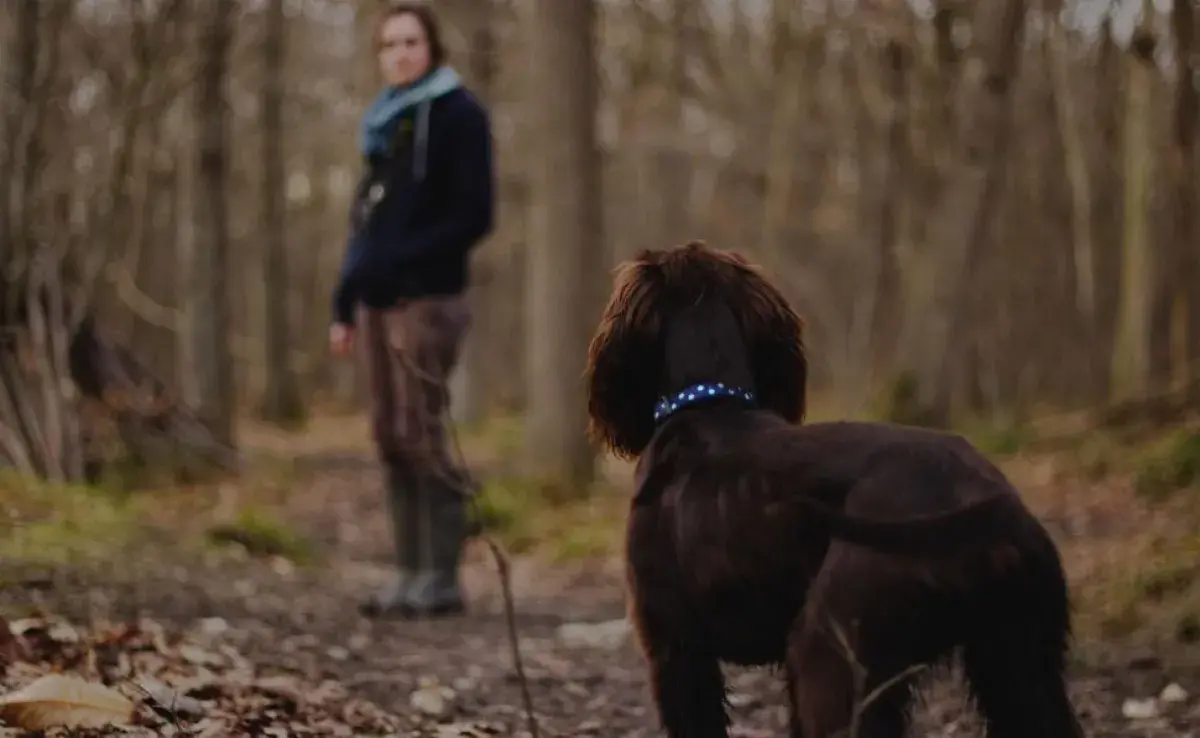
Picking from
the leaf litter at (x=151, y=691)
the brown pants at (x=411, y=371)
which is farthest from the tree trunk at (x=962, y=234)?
the leaf litter at (x=151, y=691)

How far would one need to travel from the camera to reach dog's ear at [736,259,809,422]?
338cm

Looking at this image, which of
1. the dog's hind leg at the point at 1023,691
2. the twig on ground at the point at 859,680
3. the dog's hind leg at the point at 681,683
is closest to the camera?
the twig on ground at the point at 859,680

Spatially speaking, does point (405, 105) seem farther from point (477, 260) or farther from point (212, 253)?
point (477, 260)

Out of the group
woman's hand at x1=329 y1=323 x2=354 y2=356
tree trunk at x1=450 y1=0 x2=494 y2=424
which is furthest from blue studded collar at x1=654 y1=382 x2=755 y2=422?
woman's hand at x1=329 y1=323 x2=354 y2=356

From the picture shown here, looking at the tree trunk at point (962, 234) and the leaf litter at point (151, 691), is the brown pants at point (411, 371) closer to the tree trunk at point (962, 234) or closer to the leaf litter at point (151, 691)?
the leaf litter at point (151, 691)

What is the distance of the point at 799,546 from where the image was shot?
273 centimetres

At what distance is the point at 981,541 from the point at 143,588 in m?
3.91

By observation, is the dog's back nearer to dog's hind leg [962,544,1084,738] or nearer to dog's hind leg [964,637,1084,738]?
dog's hind leg [962,544,1084,738]

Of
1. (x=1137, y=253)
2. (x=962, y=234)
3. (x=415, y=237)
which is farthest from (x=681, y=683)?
(x=1137, y=253)

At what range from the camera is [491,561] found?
28.5 feet

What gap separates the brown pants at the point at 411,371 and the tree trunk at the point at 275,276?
12274mm

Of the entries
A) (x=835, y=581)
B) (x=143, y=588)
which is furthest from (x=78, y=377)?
(x=835, y=581)

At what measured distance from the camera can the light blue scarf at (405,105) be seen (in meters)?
5.61

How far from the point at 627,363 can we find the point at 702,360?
0.21 meters
